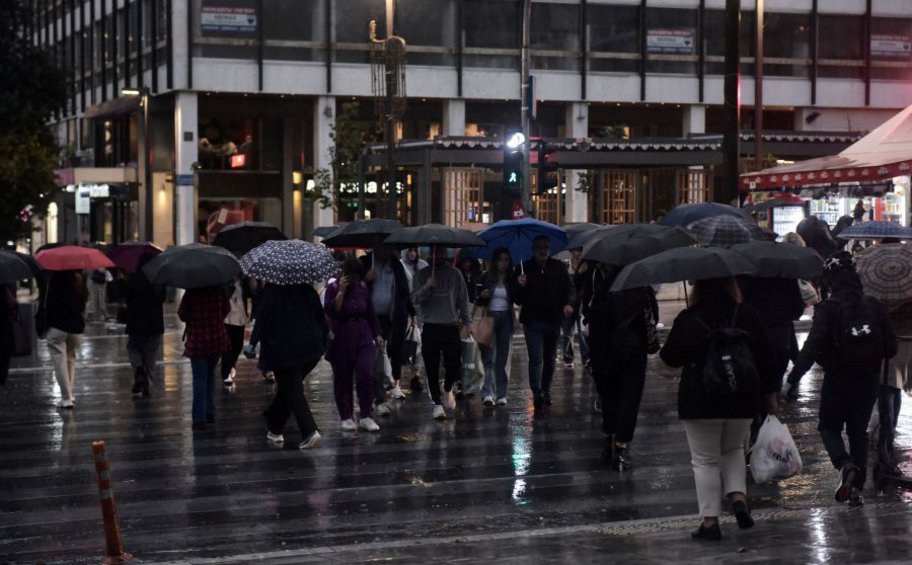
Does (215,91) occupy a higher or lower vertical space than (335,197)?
higher

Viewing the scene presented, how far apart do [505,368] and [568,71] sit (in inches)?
1438

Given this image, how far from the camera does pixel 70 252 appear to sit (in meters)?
17.1

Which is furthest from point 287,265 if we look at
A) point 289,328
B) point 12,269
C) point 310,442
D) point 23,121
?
point 23,121

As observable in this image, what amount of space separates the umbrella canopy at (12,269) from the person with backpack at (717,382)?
8.03 metres

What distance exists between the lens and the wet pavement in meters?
9.06

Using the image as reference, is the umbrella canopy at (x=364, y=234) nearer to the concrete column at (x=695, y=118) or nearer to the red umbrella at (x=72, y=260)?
the red umbrella at (x=72, y=260)

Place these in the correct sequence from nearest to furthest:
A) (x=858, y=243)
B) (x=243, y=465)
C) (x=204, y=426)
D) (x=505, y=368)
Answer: (x=243, y=465)
(x=204, y=426)
(x=505, y=368)
(x=858, y=243)

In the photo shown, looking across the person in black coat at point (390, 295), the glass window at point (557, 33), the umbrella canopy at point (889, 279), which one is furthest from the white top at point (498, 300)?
the glass window at point (557, 33)

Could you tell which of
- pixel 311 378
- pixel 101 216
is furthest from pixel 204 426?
pixel 101 216

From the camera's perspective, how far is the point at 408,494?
36.5 ft

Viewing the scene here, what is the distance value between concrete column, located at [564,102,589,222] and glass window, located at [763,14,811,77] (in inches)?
271

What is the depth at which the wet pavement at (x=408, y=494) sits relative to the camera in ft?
29.7

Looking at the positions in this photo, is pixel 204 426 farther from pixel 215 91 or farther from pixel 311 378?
pixel 215 91

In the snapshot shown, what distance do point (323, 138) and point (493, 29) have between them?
23.1 ft
